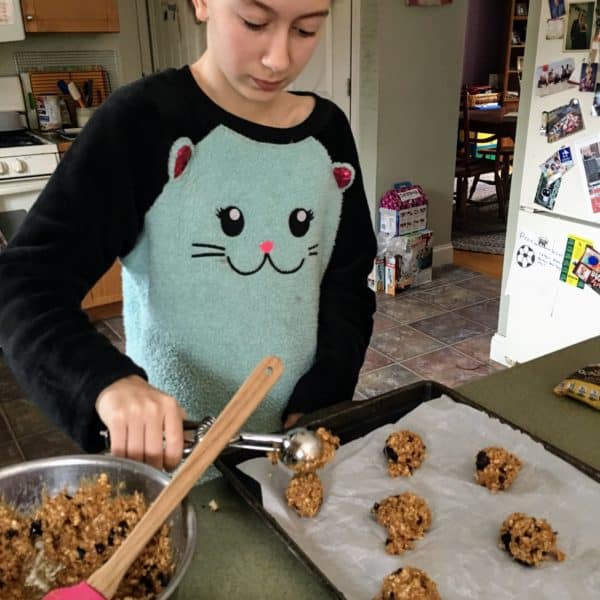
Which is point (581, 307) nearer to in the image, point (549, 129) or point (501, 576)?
point (549, 129)

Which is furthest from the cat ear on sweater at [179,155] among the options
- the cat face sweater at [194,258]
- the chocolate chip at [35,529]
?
the chocolate chip at [35,529]

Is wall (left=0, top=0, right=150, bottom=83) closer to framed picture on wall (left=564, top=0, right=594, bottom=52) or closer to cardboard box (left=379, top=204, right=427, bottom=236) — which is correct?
cardboard box (left=379, top=204, right=427, bottom=236)

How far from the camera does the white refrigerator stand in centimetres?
204

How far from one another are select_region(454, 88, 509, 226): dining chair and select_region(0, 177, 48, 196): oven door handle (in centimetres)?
260

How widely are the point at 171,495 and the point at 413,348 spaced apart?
2313 mm

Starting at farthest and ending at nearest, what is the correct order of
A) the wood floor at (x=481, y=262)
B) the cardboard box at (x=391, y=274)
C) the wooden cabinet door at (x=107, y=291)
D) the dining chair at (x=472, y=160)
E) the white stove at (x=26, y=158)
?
the dining chair at (x=472, y=160) < the wood floor at (x=481, y=262) < the cardboard box at (x=391, y=274) < the wooden cabinet door at (x=107, y=291) < the white stove at (x=26, y=158)

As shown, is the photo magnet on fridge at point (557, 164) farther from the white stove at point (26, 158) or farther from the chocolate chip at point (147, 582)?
the chocolate chip at point (147, 582)

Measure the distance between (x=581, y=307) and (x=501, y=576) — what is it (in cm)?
170

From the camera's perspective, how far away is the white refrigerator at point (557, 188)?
2045 millimetres

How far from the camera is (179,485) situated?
498mm

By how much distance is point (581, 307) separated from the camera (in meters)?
2.17

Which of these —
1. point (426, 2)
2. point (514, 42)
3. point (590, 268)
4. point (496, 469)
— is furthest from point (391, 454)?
point (514, 42)

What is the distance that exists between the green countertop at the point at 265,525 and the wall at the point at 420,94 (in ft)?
7.96

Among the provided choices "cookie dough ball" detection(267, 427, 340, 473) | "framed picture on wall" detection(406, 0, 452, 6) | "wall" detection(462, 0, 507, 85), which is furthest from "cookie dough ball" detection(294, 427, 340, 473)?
"wall" detection(462, 0, 507, 85)
